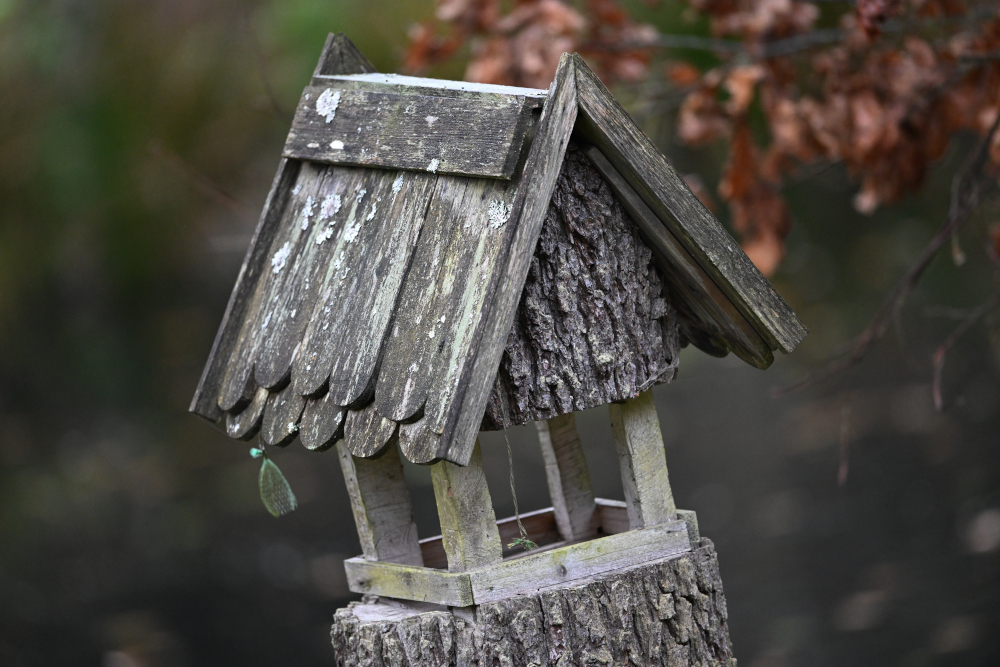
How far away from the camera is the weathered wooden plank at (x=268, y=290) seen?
4.74ft

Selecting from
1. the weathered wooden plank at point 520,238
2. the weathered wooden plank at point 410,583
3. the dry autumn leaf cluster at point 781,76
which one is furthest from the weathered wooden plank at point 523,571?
the dry autumn leaf cluster at point 781,76

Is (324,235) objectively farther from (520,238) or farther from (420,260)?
(520,238)

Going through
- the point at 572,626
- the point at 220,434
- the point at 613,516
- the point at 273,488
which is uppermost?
the point at 220,434

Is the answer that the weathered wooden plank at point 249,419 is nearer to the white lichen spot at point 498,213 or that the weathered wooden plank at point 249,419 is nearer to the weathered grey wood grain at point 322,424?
the weathered grey wood grain at point 322,424

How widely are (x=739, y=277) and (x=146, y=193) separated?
4176mm

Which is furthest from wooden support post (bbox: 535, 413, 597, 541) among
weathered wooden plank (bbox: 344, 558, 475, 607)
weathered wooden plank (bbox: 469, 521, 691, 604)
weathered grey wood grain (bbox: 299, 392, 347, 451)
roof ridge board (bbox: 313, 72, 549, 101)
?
roof ridge board (bbox: 313, 72, 549, 101)

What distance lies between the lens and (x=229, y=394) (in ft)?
4.78

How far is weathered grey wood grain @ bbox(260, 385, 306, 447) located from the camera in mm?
1337

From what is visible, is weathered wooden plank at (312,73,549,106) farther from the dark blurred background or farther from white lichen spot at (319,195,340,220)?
the dark blurred background

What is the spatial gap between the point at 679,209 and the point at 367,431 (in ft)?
1.61

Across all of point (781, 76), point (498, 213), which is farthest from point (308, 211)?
point (781, 76)

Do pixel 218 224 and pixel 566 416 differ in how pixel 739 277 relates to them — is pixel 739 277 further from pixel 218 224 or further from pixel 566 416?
pixel 218 224

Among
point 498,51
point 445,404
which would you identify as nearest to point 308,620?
point 498,51

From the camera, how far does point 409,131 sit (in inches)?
52.1
